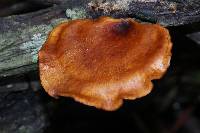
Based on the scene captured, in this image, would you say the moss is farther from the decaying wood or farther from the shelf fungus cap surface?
the shelf fungus cap surface

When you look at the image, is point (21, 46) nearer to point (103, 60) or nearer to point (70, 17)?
point (70, 17)

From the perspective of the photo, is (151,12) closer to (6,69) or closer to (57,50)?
(57,50)

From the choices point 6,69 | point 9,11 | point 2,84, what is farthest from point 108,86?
point 9,11

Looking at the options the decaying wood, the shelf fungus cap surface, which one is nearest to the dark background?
the decaying wood

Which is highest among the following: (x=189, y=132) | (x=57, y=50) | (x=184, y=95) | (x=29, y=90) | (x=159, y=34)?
(x=159, y=34)

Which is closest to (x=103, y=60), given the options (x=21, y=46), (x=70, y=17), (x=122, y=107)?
(x=70, y=17)

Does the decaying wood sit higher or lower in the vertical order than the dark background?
higher
